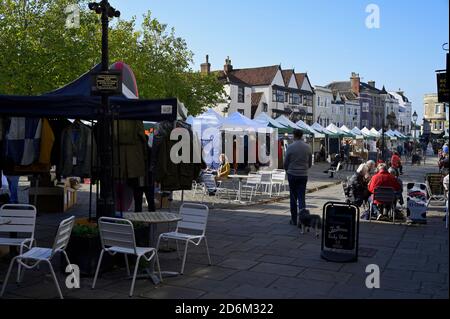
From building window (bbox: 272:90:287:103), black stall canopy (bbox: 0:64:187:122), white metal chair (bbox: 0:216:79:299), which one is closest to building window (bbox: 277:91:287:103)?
building window (bbox: 272:90:287:103)

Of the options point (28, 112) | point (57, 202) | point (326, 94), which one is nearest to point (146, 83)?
point (57, 202)

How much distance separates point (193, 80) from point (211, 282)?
28.5 metres

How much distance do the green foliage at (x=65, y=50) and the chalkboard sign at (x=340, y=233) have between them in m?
13.7

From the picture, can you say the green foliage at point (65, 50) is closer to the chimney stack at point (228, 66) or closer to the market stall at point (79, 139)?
the market stall at point (79, 139)

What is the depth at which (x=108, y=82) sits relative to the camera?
6.08 m

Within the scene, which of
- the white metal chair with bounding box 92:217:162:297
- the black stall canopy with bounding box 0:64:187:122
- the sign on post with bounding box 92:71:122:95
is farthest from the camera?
the black stall canopy with bounding box 0:64:187:122

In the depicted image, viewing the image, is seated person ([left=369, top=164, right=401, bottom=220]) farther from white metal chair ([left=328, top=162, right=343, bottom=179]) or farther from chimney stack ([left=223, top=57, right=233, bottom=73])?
chimney stack ([left=223, top=57, right=233, bottom=73])

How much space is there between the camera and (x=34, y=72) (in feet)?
68.2

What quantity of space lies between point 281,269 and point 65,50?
61.1 ft

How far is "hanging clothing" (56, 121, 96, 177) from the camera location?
8055mm

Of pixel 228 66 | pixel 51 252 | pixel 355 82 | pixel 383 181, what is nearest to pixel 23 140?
pixel 51 252

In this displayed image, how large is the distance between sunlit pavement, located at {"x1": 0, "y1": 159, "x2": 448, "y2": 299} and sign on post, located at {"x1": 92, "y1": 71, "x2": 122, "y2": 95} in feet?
7.73

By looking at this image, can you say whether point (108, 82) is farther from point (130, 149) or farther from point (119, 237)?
point (119, 237)
